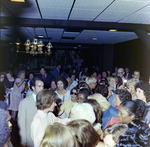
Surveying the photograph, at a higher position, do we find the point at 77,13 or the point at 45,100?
the point at 77,13

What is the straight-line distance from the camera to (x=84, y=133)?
3.73 feet

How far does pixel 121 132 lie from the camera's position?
4.01 ft

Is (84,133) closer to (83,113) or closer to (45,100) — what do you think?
(83,113)

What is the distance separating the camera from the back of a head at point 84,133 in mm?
1115

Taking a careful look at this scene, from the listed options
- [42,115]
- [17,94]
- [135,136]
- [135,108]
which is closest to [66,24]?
[17,94]

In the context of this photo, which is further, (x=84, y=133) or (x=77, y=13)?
(x=77, y=13)

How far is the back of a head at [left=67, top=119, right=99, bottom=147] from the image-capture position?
43.9 inches

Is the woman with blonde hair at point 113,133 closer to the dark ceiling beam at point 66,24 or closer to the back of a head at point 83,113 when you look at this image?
the back of a head at point 83,113

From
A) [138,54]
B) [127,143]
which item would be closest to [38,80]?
[127,143]

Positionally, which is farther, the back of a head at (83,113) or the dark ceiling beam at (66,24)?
the dark ceiling beam at (66,24)

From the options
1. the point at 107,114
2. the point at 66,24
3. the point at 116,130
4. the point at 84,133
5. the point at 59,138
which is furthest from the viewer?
the point at 66,24

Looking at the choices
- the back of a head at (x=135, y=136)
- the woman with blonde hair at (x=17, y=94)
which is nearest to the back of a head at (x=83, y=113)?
the back of a head at (x=135, y=136)

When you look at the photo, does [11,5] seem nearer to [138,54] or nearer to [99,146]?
[99,146]

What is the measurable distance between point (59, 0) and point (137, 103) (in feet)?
6.58
